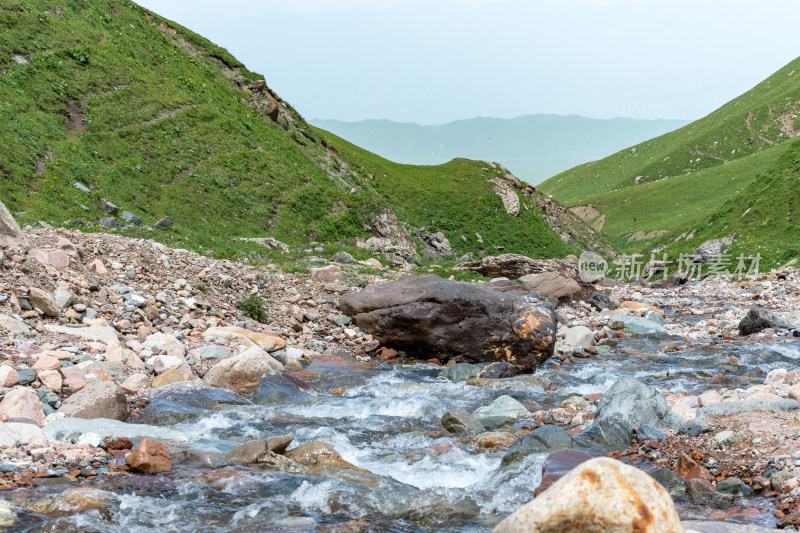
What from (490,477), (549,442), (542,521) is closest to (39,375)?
(490,477)

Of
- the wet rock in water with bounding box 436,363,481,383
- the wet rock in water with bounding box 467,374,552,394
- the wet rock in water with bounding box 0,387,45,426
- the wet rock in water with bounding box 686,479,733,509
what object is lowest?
the wet rock in water with bounding box 467,374,552,394

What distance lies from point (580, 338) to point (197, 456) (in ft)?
43.2

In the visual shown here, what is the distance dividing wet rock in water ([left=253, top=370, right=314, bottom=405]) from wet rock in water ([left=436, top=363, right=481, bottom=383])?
351 cm

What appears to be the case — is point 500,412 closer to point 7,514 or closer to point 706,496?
point 706,496

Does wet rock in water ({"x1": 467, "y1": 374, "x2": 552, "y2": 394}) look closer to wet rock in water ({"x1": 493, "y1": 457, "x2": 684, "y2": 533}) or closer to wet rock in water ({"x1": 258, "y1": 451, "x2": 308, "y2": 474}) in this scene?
wet rock in water ({"x1": 258, "y1": 451, "x2": 308, "y2": 474})

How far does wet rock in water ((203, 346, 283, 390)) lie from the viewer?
1230 cm

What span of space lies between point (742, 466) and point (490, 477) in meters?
3.17

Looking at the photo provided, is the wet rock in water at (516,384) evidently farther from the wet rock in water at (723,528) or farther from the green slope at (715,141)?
the green slope at (715,141)

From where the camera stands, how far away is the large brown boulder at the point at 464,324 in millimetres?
15586

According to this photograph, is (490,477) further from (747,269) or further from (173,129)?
(173,129)

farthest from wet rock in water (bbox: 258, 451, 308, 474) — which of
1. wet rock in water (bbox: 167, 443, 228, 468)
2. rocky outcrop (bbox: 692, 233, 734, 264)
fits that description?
rocky outcrop (bbox: 692, 233, 734, 264)

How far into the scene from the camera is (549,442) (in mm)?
8703

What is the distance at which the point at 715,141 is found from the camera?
341 ft

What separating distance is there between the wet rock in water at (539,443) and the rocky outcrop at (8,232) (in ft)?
Answer: 42.2
